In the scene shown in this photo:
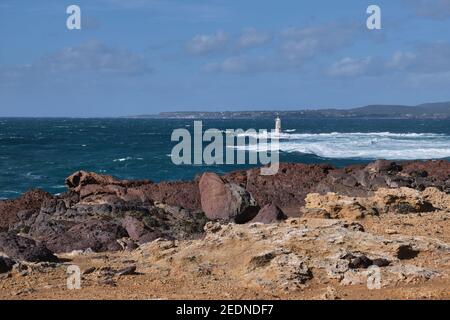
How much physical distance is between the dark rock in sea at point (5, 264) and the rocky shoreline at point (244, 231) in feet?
0.09

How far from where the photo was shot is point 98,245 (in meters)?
16.2

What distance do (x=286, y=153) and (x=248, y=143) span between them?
12.1m

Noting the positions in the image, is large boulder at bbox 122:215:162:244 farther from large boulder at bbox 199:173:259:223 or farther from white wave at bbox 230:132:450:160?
white wave at bbox 230:132:450:160

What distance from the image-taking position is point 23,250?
538 inches

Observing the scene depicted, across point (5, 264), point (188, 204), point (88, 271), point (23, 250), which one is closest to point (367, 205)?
point (188, 204)

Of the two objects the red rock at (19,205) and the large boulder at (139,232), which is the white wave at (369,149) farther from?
the large boulder at (139,232)

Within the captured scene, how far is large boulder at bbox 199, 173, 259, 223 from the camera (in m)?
19.7

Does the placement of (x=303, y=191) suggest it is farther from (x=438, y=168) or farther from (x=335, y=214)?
(x=438, y=168)

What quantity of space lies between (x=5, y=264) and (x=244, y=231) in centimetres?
471

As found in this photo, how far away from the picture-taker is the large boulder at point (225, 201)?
775 inches

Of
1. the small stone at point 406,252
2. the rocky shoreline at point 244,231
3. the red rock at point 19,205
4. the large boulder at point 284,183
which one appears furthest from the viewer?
the large boulder at point 284,183

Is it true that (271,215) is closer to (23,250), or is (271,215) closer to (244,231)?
(244,231)

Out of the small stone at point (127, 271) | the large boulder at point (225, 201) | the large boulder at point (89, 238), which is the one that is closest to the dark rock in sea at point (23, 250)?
the large boulder at point (89, 238)

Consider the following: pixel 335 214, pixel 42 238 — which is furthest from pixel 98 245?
pixel 335 214
